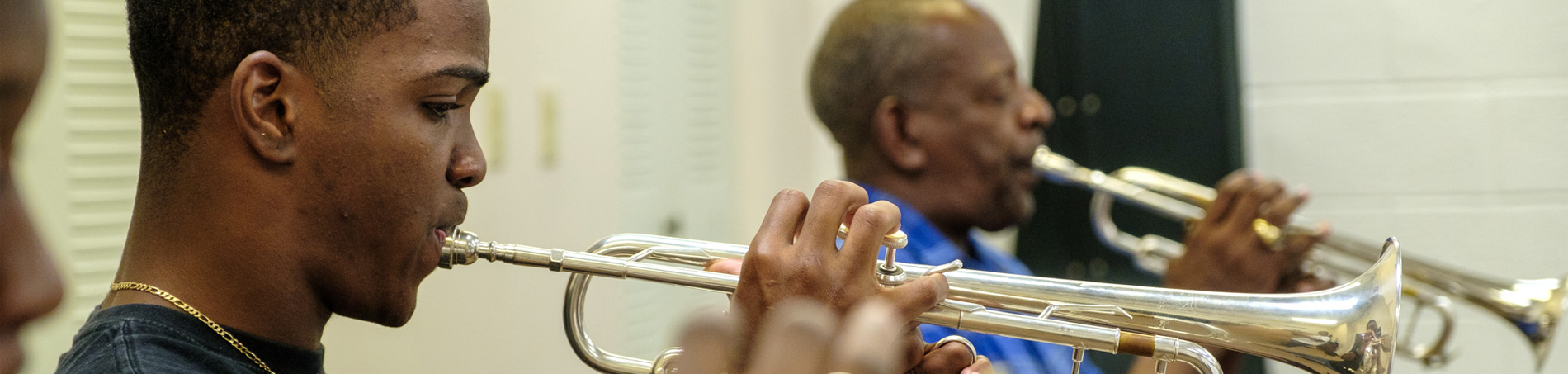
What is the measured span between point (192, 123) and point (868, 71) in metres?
1.39

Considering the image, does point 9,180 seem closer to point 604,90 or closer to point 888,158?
point 888,158

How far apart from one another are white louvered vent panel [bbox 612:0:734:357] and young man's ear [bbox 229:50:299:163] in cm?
217

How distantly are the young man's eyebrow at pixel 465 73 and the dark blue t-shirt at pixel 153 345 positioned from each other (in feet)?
0.89

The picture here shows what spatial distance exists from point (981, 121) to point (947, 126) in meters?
0.08

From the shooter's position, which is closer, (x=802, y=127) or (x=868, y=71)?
(x=868, y=71)

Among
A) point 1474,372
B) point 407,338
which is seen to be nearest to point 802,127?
point 407,338

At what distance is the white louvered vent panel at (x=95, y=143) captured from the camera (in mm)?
1814

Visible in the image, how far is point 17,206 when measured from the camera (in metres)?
1.12

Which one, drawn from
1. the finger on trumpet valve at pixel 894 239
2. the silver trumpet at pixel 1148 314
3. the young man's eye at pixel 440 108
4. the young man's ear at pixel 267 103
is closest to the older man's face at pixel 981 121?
the silver trumpet at pixel 1148 314

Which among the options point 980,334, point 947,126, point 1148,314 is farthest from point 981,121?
point 1148,314

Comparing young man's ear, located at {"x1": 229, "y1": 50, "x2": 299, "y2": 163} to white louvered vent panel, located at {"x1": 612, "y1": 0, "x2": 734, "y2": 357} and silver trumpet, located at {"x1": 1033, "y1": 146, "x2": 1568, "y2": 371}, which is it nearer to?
silver trumpet, located at {"x1": 1033, "y1": 146, "x2": 1568, "y2": 371}

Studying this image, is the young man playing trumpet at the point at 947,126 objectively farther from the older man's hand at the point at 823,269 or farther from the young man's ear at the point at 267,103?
the young man's ear at the point at 267,103

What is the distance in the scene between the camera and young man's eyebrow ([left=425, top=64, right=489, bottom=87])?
103 centimetres

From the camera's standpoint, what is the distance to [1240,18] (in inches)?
132
